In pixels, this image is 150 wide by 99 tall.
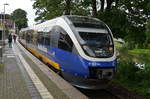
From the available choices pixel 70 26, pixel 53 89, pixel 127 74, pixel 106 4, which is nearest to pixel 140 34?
pixel 127 74

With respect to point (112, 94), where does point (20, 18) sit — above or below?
above

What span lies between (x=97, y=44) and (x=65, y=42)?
4.93 ft

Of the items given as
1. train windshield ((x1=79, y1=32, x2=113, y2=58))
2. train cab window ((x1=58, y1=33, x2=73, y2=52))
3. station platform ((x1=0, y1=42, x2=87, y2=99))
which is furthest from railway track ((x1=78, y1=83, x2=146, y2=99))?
train cab window ((x1=58, y1=33, x2=73, y2=52))

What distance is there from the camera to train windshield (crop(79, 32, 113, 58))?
38.8ft

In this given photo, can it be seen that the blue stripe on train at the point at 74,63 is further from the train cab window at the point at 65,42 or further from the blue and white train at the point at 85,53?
the train cab window at the point at 65,42

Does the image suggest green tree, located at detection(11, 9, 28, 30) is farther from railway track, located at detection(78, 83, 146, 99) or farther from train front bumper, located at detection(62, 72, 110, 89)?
train front bumper, located at detection(62, 72, 110, 89)

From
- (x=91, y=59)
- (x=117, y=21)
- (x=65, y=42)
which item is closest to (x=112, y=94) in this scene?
(x=91, y=59)

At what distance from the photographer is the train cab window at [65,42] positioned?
12.4m

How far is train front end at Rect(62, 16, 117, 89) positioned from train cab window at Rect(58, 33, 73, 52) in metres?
0.31

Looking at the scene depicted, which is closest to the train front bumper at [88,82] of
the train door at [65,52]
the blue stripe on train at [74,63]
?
the blue stripe on train at [74,63]

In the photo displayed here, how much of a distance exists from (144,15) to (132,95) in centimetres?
702

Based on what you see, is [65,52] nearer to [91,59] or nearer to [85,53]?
[85,53]

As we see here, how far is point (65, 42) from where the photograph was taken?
12914mm

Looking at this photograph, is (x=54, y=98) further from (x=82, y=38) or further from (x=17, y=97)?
(x=82, y=38)
